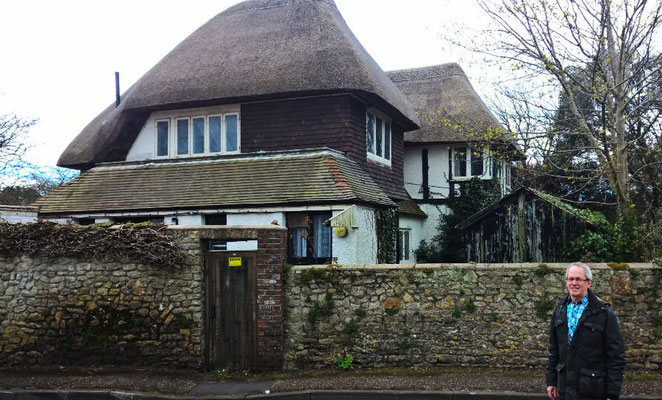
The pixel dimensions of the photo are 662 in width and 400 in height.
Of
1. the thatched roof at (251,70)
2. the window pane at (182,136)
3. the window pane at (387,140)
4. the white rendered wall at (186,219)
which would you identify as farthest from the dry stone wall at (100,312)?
the window pane at (387,140)

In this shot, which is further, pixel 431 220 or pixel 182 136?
pixel 431 220

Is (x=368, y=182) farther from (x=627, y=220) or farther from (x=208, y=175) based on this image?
(x=627, y=220)

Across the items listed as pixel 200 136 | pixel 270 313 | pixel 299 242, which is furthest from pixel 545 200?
pixel 200 136

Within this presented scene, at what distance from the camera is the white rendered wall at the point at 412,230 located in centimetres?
1847

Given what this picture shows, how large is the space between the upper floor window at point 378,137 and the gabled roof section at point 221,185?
162 centimetres

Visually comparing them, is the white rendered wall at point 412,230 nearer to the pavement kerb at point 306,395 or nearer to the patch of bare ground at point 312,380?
the patch of bare ground at point 312,380

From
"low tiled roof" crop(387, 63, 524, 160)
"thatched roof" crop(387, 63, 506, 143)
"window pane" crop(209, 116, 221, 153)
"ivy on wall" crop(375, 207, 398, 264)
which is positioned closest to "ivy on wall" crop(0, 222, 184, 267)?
"ivy on wall" crop(375, 207, 398, 264)

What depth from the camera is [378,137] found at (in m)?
16.6

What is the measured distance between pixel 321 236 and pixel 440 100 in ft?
38.9

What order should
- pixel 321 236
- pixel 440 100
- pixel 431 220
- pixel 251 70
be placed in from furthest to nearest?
pixel 440 100 < pixel 431 220 < pixel 251 70 < pixel 321 236

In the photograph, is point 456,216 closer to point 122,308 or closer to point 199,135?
point 199,135

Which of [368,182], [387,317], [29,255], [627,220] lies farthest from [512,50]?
[29,255]

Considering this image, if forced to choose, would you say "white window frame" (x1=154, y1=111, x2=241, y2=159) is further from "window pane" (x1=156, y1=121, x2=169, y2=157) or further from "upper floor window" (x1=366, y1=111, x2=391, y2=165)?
"upper floor window" (x1=366, y1=111, x2=391, y2=165)

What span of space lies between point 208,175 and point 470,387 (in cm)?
925
